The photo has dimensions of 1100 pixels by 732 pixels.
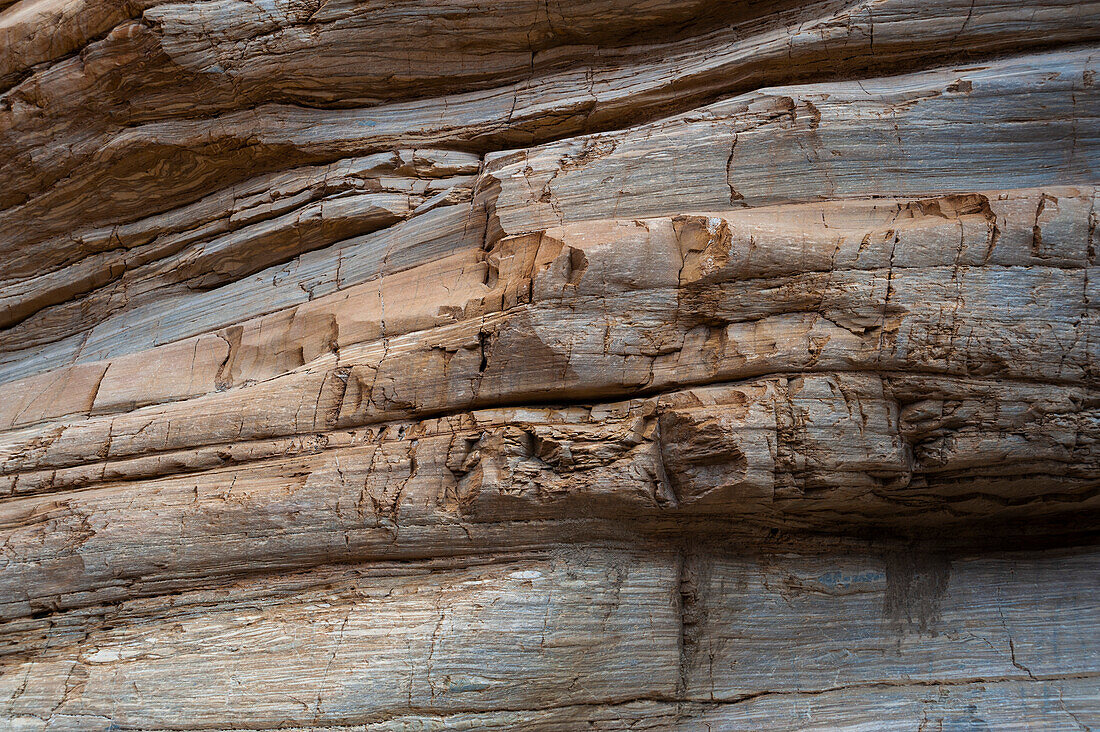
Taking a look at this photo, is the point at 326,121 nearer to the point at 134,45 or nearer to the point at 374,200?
the point at 374,200

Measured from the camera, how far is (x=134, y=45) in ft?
23.6

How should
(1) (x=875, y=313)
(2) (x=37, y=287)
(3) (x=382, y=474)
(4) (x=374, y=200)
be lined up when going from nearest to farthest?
(1) (x=875, y=313) → (3) (x=382, y=474) → (4) (x=374, y=200) → (2) (x=37, y=287)

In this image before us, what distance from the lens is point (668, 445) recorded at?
15.9 ft

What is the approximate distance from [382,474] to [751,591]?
2.68 metres

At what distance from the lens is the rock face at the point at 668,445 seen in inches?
186

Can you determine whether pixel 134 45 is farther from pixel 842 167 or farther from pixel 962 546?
pixel 962 546

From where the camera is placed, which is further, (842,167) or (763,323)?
(842,167)

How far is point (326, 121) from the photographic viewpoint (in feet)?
24.0

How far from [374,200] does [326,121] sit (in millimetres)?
1100

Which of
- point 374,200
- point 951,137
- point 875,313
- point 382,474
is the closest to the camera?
point 875,313

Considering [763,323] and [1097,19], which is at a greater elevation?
[1097,19]

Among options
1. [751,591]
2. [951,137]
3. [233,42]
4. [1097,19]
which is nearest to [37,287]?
[233,42]

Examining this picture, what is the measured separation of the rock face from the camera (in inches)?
186

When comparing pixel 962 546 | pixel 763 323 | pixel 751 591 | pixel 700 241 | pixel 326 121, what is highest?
pixel 326 121
